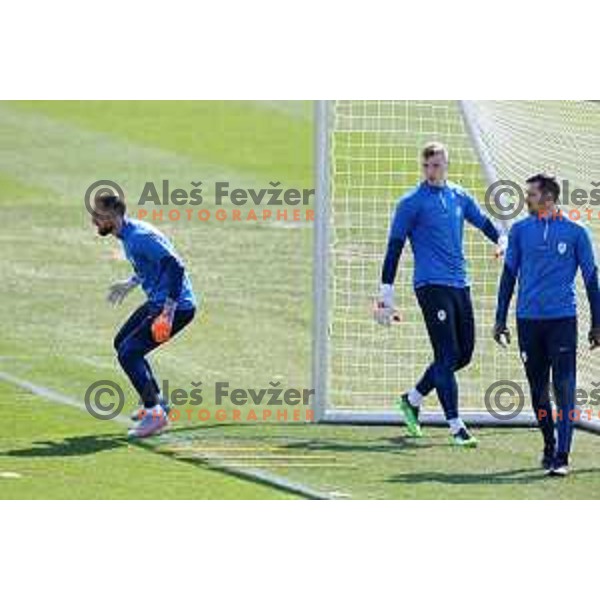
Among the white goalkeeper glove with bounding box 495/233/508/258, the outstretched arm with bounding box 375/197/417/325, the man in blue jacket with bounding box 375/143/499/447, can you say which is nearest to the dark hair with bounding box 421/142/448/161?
the man in blue jacket with bounding box 375/143/499/447

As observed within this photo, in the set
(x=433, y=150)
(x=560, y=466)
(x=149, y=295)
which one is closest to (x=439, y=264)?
(x=433, y=150)

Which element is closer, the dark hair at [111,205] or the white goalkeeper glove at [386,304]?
the white goalkeeper glove at [386,304]

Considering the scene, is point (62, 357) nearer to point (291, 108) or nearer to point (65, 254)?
point (65, 254)

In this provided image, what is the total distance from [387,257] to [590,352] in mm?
2566

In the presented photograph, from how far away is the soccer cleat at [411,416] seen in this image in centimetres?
1745

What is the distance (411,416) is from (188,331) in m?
4.54

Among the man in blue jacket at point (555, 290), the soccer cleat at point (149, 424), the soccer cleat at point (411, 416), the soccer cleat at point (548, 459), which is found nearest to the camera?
the man in blue jacket at point (555, 290)

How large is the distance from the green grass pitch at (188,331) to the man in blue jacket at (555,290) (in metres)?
0.62

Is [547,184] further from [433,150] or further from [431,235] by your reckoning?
[431,235]

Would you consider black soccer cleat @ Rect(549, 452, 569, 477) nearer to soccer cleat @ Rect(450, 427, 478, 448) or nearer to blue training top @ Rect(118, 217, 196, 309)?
soccer cleat @ Rect(450, 427, 478, 448)

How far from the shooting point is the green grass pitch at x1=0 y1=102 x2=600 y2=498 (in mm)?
15758

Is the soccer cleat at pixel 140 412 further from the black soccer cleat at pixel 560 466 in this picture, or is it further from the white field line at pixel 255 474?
the black soccer cleat at pixel 560 466

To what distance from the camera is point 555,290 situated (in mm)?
15945

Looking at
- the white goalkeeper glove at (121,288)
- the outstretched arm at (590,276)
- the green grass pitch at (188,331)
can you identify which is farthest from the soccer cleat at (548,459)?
the white goalkeeper glove at (121,288)
